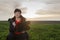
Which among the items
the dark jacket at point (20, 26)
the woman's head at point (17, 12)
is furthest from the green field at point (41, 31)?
the woman's head at point (17, 12)

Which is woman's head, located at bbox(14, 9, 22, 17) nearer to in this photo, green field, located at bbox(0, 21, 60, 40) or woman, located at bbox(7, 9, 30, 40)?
woman, located at bbox(7, 9, 30, 40)

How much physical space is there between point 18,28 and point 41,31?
1.06 feet

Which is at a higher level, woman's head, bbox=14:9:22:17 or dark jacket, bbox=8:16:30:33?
woman's head, bbox=14:9:22:17

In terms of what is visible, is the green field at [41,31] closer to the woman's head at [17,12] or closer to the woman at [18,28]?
the woman at [18,28]

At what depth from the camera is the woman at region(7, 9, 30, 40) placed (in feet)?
9.37

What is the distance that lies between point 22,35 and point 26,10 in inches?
13.9

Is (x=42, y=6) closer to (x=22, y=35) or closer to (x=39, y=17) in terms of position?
(x=39, y=17)

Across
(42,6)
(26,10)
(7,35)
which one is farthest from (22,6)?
(7,35)

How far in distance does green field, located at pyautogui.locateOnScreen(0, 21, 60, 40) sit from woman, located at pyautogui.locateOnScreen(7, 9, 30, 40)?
57mm

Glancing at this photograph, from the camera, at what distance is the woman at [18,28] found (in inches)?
112

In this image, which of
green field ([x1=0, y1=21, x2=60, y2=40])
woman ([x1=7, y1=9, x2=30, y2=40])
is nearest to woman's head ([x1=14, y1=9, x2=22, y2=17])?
woman ([x1=7, y1=9, x2=30, y2=40])

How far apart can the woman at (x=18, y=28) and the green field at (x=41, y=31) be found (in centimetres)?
6

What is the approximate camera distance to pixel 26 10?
288cm

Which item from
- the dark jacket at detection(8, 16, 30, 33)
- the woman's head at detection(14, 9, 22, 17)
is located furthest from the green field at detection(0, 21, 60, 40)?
the woman's head at detection(14, 9, 22, 17)
